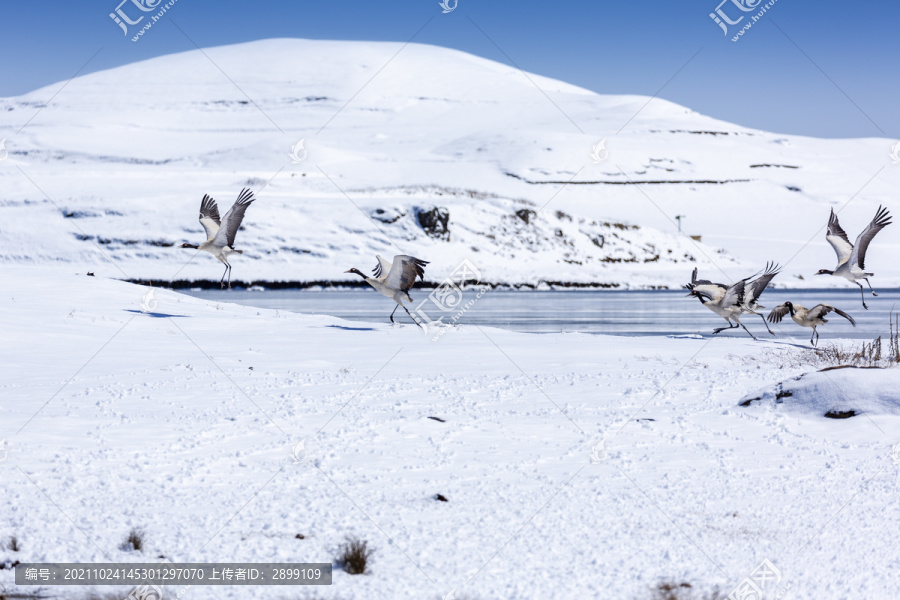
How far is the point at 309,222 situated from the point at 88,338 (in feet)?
139

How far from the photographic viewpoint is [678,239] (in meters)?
70.2

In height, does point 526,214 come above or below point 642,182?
below

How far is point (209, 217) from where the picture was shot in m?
19.3

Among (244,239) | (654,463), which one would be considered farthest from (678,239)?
(654,463)

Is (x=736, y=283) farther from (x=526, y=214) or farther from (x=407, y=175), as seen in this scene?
(x=407, y=175)

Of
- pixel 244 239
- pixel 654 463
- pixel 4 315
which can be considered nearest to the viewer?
pixel 654 463

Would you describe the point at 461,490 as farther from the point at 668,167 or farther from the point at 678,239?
the point at 668,167

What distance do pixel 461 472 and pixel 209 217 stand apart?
42.8ft

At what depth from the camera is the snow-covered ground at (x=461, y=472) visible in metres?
5.77

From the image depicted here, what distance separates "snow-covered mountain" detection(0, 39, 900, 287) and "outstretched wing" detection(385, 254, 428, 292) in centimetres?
3436

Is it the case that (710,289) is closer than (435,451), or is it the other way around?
(435,451)

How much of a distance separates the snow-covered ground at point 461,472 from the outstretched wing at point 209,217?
15.8 feet

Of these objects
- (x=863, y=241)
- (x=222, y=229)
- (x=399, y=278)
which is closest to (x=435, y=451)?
(x=399, y=278)

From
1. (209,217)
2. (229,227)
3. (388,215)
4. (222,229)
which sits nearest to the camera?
(222,229)
